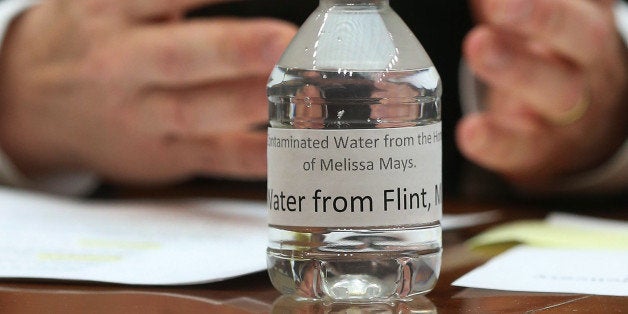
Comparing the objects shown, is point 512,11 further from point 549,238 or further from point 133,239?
point 133,239

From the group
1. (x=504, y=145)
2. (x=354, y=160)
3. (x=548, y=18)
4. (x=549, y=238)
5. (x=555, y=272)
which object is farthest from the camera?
(x=504, y=145)

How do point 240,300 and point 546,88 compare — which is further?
point 546,88

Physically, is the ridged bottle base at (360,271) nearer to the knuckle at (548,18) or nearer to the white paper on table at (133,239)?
the white paper on table at (133,239)

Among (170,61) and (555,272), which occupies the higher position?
(170,61)

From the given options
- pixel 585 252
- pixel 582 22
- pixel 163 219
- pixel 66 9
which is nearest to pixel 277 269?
pixel 585 252

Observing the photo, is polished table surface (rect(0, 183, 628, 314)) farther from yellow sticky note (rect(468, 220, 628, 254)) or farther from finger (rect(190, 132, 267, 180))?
finger (rect(190, 132, 267, 180))

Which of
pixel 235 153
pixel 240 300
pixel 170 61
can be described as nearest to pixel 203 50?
pixel 170 61
